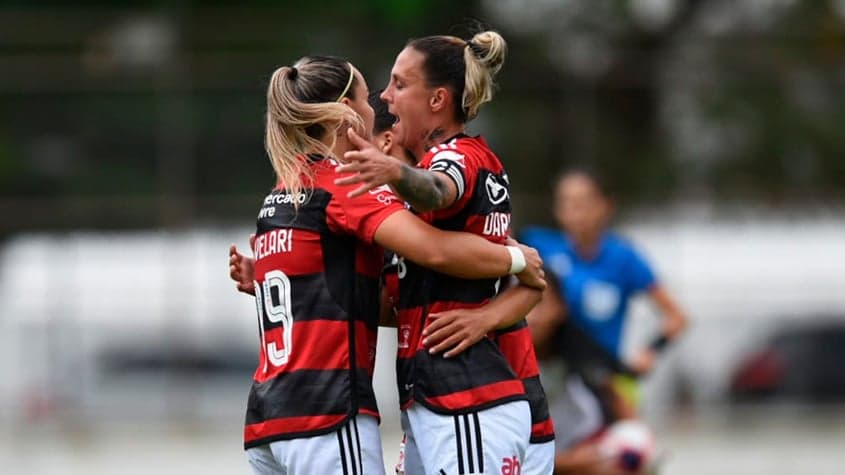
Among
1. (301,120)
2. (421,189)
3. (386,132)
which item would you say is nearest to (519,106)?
(386,132)

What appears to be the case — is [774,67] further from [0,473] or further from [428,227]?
[428,227]

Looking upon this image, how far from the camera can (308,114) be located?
456cm

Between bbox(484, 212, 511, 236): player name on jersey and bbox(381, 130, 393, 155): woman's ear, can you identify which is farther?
bbox(381, 130, 393, 155): woman's ear

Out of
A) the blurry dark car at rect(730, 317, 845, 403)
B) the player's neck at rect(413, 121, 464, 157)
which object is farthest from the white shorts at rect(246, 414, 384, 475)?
the blurry dark car at rect(730, 317, 845, 403)

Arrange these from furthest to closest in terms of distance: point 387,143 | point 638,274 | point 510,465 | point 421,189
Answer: point 638,274 → point 387,143 → point 510,465 → point 421,189

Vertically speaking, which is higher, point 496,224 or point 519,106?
point 519,106

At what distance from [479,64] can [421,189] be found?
0.62m

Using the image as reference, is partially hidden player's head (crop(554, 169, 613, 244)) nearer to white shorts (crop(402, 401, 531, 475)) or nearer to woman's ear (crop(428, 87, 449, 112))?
woman's ear (crop(428, 87, 449, 112))

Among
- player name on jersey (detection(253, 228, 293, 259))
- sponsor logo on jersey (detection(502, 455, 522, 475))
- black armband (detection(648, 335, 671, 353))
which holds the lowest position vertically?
sponsor logo on jersey (detection(502, 455, 522, 475))

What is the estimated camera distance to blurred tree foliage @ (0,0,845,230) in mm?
17781

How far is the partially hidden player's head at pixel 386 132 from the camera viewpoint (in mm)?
4953

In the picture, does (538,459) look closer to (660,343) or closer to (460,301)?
(460,301)

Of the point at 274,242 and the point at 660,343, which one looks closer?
the point at 274,242

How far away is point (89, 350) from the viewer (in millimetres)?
17422
